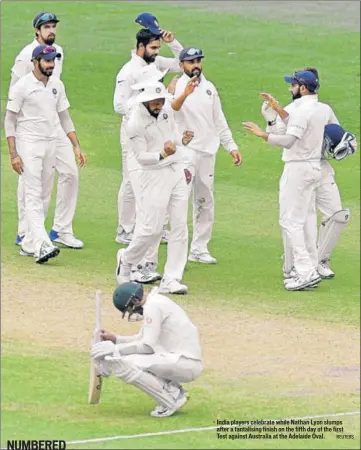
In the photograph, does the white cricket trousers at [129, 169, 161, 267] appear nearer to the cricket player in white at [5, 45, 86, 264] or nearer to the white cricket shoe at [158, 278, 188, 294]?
the white cricket shoe at [158, 278, 188, 294]

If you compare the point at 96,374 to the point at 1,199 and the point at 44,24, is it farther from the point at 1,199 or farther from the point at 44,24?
the point at 1,199

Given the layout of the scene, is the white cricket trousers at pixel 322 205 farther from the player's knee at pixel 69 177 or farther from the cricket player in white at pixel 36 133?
the player's knee at pixel 69 177

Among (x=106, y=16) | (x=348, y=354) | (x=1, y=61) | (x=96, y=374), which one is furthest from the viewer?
(x=106, y=16)

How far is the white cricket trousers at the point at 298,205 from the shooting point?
1781 cm

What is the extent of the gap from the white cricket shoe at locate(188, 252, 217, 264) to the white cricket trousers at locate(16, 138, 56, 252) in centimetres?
181

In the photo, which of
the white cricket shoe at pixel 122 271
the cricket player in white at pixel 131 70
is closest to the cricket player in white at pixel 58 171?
the cricket player in white at pixel 131 70

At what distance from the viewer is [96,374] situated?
513 inches

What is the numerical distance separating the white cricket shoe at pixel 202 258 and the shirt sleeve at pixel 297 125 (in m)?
2.22

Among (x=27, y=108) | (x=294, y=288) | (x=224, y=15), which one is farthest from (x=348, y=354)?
(x=224, y=15)

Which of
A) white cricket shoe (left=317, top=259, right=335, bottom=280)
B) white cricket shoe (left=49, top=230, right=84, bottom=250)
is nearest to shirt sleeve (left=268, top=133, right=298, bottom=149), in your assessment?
white cricket shoe (left=317, top=259, right=335, bottom=280)

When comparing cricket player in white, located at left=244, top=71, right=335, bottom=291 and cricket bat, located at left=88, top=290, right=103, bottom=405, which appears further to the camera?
cricket player in white, located at left=244, top=71, right=335, bottom=291

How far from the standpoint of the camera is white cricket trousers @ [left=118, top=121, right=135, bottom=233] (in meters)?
19.5

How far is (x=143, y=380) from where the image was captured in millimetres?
12805

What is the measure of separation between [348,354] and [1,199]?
314 inches
